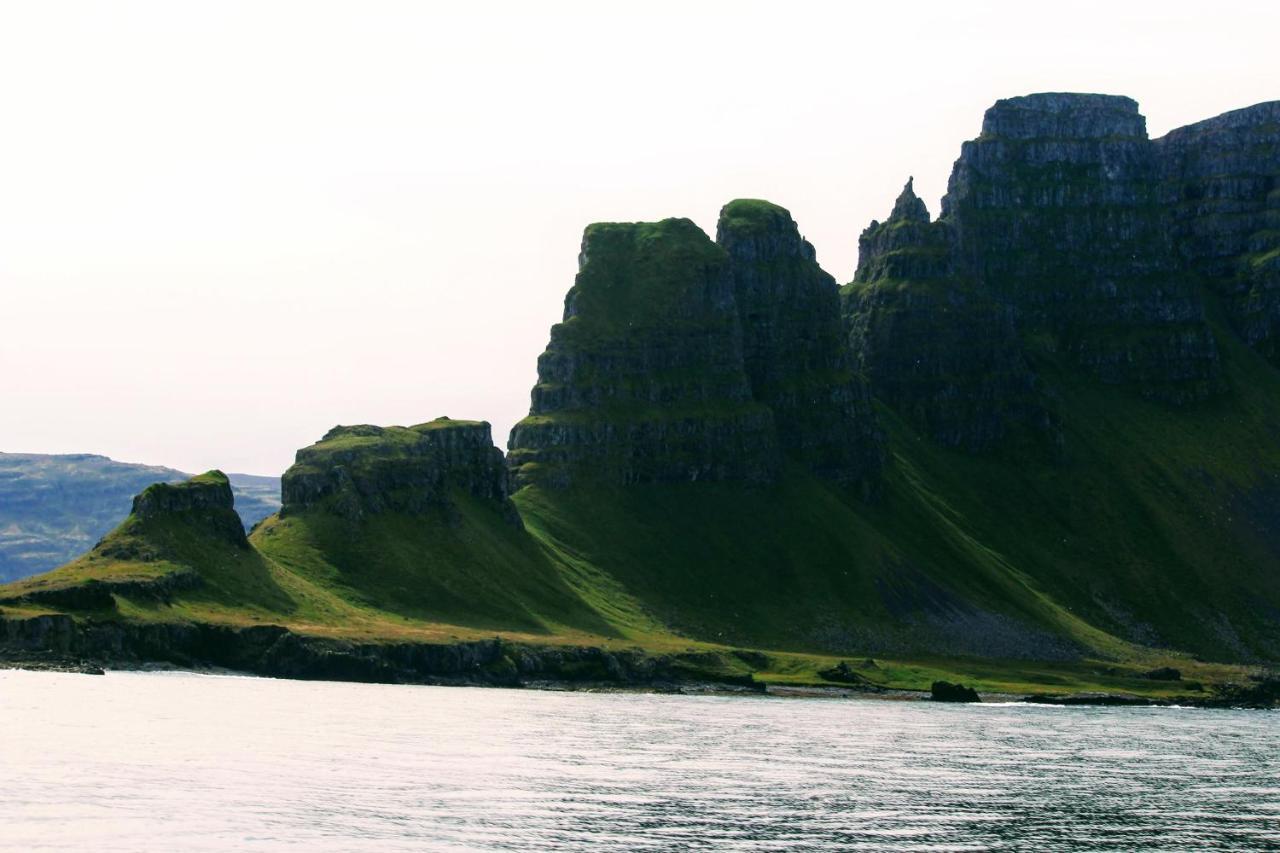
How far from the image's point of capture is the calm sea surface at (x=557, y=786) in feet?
330

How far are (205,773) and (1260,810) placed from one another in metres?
72.5

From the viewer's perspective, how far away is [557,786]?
124 meters

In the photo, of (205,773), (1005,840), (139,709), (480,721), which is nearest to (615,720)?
(480,721)

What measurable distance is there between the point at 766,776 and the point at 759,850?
128 ft

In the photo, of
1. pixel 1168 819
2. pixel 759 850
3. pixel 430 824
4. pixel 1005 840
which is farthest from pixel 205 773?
pixel 1168 819

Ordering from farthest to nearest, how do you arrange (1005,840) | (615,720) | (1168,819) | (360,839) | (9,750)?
(615,720), (9,750), (1168,819), (1005,840), (360,839)

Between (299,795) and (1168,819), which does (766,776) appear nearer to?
(1168,819)

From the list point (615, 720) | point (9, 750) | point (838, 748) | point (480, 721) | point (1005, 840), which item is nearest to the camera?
point (1005, 840)

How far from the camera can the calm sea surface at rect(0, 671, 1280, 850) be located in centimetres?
10044

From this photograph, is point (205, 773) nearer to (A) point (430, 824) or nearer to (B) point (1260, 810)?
(A) point (430, 824)

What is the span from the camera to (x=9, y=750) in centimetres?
12756

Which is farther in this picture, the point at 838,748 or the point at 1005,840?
the point at 838,748

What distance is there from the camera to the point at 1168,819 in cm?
11894

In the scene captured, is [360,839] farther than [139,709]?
No
